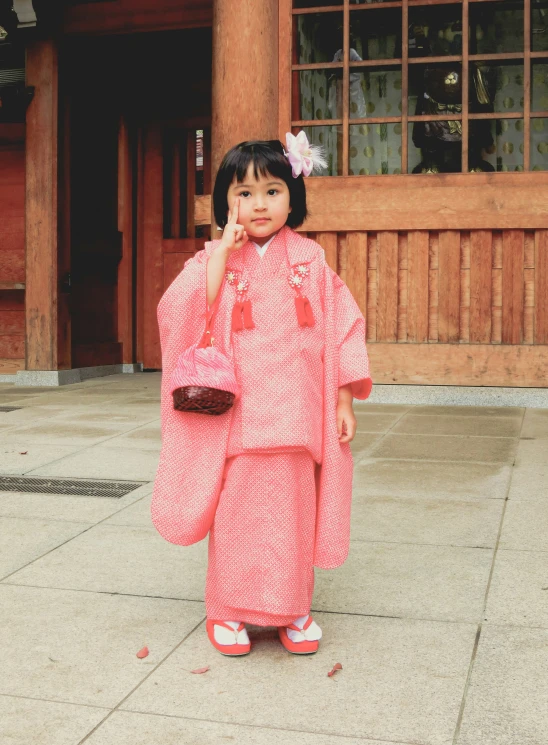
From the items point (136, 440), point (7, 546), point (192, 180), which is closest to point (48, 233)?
point (192, 180)

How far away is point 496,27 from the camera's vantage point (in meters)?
6.41

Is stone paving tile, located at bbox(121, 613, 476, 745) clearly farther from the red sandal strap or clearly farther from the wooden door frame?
the wooden door frame

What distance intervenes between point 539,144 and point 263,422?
4.94 meters

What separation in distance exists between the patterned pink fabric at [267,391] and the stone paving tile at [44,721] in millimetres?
509

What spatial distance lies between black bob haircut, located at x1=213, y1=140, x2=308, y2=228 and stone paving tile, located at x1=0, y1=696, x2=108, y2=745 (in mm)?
1248

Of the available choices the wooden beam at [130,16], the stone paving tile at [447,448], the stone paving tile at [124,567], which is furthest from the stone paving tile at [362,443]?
the wooden beam at [130,16]

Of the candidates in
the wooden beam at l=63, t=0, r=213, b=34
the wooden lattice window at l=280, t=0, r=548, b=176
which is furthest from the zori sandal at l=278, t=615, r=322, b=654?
the wooden beam at l=63, t=0, r=213, b=34

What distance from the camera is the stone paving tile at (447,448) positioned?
4.54 m

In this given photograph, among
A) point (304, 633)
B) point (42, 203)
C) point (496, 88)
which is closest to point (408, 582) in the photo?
point (304, 633)

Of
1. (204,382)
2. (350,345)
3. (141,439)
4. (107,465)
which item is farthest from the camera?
(141,439)

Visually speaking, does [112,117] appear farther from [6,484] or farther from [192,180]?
[6,484]

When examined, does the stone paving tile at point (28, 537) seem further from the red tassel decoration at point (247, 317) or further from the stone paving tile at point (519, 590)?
the stone paving tile at point (519, 590)

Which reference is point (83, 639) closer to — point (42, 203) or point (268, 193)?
point (268, 193)

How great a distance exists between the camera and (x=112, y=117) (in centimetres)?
921
